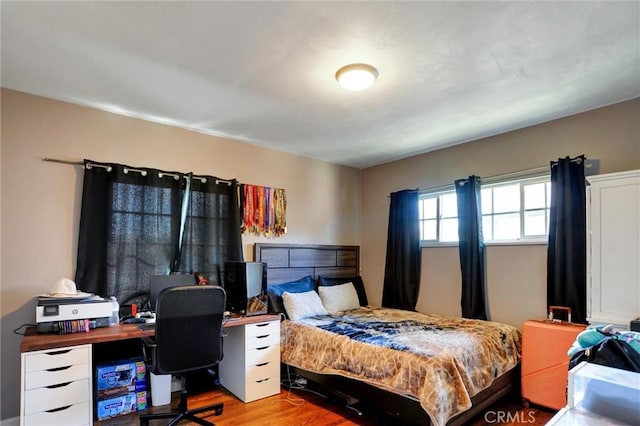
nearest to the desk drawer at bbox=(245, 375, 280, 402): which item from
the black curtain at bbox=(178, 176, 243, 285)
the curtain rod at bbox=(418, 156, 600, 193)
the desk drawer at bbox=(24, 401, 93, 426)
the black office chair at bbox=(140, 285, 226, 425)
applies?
the black office chair at bbox=(140, 285, 226, 425)

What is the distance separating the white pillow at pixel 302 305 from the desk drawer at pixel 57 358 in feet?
5.88

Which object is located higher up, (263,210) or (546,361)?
(263,210)

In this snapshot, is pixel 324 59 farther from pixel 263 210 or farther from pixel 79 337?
pixel 79 337

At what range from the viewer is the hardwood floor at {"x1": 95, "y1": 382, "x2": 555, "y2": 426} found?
8.63 ft

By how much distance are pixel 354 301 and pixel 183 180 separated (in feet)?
8.12

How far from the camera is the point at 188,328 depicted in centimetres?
237

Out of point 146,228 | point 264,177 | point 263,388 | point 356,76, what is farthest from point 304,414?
point 356,76

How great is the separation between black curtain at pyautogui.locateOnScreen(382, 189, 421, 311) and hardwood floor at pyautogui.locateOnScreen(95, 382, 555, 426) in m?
1.52

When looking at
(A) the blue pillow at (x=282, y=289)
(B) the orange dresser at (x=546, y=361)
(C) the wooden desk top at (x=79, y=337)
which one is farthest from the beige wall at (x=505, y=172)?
(C) the wooden desk top at (x=79, y=337)

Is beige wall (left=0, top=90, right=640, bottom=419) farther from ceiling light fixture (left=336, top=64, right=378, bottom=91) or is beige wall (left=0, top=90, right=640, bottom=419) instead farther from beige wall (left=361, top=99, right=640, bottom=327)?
ceiling light fixture (left=336, top=64, right=378, bottom=91)

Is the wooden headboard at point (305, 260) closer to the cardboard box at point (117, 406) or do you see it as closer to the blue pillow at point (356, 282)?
the blue pillow at point (356, 282)

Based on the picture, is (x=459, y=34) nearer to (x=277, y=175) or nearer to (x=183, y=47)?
(x=183, y=47)

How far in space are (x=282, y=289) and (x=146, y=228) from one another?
1530 millimetres

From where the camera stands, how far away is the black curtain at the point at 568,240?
9.59 feet
